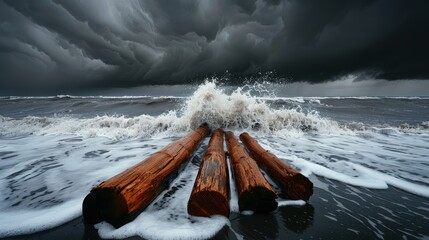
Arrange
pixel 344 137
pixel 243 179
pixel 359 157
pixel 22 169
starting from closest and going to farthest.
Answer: pixel 243 179, pixel 22 169, pixel 359 157, pixel 344 137

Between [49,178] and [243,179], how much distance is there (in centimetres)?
304

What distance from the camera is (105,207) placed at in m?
1.83

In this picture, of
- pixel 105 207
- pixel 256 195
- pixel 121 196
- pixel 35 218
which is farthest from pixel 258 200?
Answer: pixel 35 218

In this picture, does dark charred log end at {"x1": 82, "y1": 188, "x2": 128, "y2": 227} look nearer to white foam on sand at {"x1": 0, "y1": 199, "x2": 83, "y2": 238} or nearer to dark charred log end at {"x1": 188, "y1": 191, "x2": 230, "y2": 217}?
white foam on sand at {"x1": 0, "y1": 199, "x2": 83, "y2": 238}

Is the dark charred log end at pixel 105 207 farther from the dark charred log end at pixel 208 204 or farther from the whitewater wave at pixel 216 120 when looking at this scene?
the whitewater wave at pixel 216 120

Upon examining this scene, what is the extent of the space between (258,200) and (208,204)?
1.64 ft

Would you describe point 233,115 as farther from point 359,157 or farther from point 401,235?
point 401,235

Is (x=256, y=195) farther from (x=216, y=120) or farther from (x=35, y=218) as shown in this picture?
(x=216, y=120)

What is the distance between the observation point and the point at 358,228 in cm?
201

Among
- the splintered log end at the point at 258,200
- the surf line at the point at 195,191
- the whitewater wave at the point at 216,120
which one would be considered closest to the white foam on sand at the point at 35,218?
the surf line at the point at 195,191

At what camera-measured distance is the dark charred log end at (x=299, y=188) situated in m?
2.36

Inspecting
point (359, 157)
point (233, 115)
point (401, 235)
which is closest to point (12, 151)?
point (233, 115)

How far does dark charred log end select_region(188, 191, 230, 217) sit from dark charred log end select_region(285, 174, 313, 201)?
855 mm

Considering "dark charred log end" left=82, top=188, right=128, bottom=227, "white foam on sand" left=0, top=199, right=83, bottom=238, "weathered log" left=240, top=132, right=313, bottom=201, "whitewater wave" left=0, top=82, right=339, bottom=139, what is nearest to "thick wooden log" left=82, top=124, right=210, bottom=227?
"dark charred log end" left=82, top=188, right=128, bottom=227
